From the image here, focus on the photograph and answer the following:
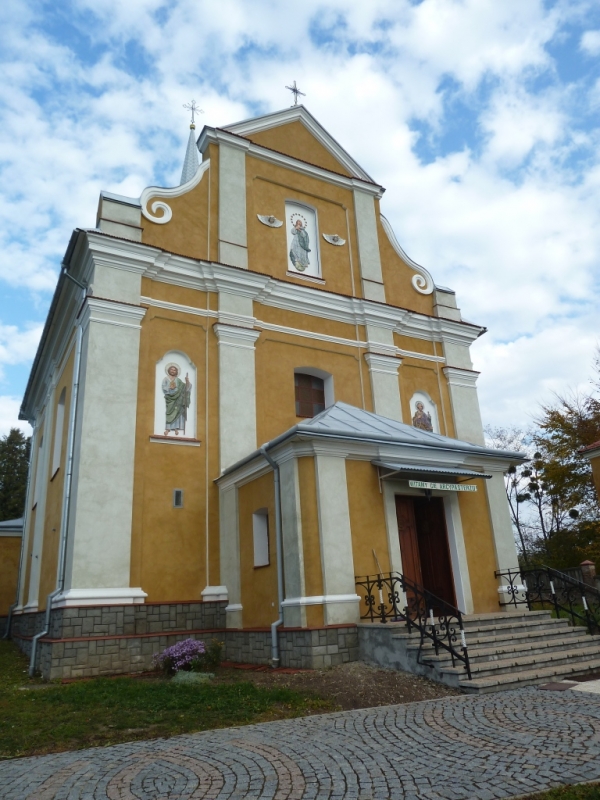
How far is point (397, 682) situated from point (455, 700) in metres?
1.28

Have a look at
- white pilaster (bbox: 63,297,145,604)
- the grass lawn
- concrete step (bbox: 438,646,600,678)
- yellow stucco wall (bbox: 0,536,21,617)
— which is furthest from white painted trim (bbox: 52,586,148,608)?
yellow stucco wall (bbox: 0,536,21,617)

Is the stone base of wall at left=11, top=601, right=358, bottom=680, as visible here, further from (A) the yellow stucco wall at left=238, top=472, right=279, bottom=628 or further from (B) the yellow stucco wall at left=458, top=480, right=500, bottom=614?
(B) the yellow stucco wall at left=458, top=480, right=500, bottom=614

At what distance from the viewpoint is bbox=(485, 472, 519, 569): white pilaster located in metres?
12.7

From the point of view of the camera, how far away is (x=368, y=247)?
1797 centimetres

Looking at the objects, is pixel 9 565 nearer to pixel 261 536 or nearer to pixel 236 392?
pixel 236 392

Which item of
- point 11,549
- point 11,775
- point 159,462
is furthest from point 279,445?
point 11,549

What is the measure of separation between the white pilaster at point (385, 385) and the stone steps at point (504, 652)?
6679mm

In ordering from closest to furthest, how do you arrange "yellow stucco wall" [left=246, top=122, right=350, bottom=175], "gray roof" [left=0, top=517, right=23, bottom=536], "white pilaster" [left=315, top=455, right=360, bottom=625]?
"white pilaster" [left=315, top=455, right=360, bottom=625]
"yellow stucco wall" [left=246, top=122, right=350, bottom=175]
"gray roof" [left=0, top=517, right=23, bottom=536]

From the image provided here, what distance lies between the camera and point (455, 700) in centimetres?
728

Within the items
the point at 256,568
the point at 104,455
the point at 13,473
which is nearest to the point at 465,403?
the point at 256,568

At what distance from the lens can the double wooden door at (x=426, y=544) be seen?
12.1 m

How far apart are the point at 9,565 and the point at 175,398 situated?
13.9 m

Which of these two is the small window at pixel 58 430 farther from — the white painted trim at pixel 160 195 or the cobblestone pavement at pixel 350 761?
the cobblestone pavement at pixel 350 761

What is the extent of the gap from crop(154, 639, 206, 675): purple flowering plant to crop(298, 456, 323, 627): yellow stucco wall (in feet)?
6.82
